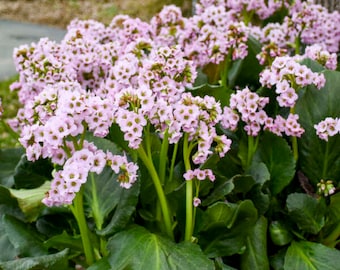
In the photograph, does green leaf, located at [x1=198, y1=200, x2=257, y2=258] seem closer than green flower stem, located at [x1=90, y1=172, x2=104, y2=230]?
Yes

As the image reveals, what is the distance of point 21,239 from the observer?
1.90 m

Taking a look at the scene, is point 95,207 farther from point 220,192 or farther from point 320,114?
point 320,114

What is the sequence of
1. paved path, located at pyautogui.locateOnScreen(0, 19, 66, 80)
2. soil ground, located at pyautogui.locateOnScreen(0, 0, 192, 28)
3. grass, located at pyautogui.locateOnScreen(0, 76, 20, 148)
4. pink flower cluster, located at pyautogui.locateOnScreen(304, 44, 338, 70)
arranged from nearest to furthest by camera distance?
pink flower cluster, located at pyautogui.locateOnScreen(304, 44, 338, 70)
grass, located at pyautogui.locateOnScreen(0, 76, 20, 148)
paved path, located at pyautogui.locateOnScreen(0, 19, 66, 80)
soil ground, located at pyautogui.locateOnScreen(0, 0, 192, 28)

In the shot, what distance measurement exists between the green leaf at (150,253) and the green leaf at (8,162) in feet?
2.50

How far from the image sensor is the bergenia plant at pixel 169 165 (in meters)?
1.66

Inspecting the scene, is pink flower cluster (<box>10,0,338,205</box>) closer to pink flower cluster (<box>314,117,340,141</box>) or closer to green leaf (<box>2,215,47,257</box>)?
pink flower cluster (<box>314,117,340,141</box>)

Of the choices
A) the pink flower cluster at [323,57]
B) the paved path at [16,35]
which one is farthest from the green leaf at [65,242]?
the paved path at [16,35]

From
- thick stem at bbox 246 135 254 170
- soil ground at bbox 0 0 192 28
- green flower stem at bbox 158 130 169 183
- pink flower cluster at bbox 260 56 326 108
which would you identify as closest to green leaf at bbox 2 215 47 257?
green flower stem at bbox 158 130 169 183

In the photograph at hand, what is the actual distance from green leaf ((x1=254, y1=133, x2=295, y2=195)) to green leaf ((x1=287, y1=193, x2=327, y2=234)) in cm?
9

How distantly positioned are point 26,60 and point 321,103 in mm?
999

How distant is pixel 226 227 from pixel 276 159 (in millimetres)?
316

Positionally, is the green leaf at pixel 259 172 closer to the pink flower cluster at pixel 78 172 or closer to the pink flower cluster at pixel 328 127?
the pink flower cluster at pixel 328 127

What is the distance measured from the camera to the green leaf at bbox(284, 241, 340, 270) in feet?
6.06

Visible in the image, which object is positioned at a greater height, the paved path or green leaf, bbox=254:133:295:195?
the paved path
